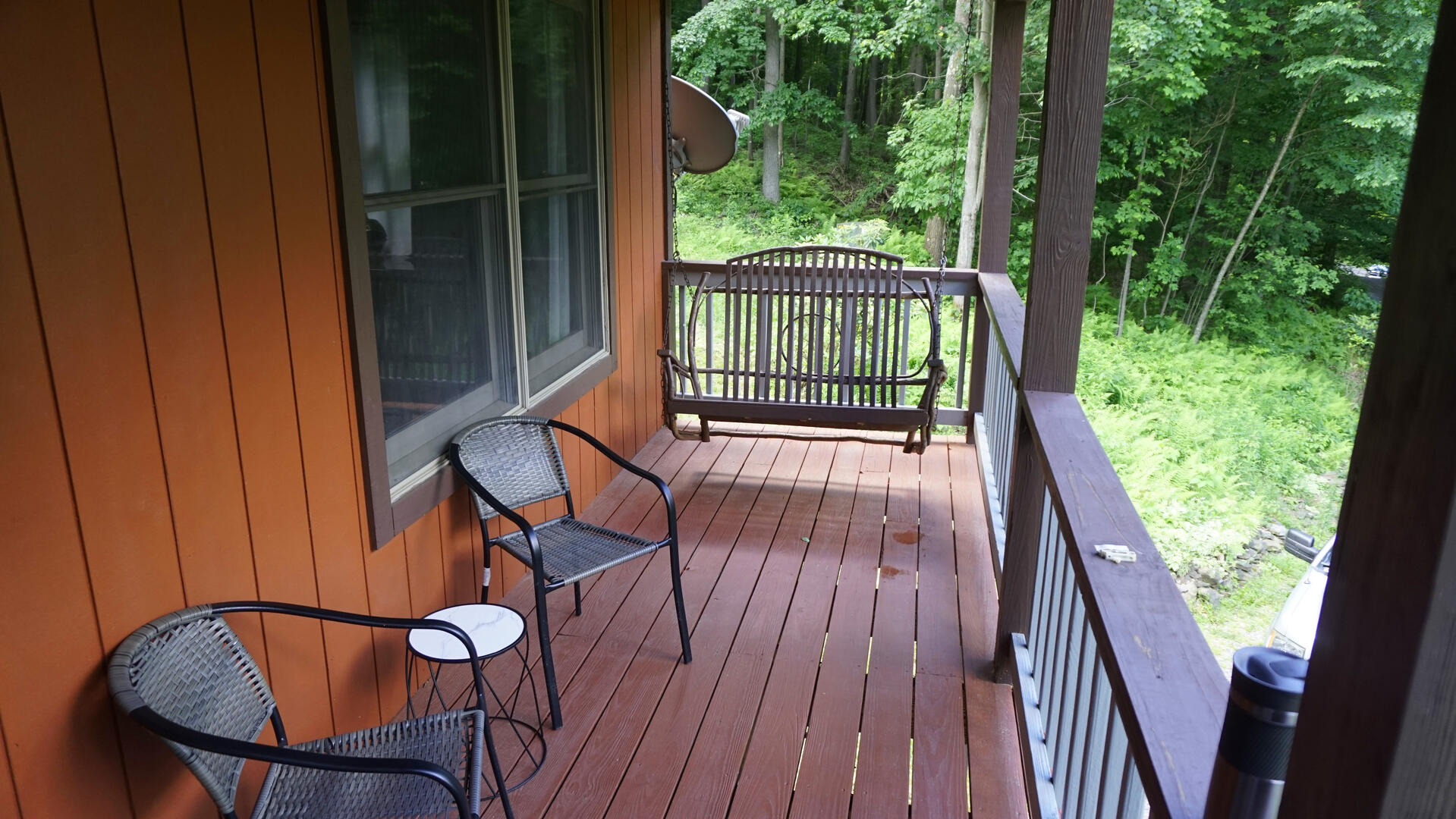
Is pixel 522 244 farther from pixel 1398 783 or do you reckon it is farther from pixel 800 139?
pixel 800 139

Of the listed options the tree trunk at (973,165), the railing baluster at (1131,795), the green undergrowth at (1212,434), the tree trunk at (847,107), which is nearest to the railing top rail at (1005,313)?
the railing baluster at (1131,795)

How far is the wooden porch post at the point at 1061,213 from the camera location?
7.63 ft

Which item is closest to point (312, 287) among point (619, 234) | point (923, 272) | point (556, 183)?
point (556, 183)

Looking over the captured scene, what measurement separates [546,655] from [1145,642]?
1573mm

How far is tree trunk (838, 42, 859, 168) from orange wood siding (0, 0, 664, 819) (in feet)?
50.2

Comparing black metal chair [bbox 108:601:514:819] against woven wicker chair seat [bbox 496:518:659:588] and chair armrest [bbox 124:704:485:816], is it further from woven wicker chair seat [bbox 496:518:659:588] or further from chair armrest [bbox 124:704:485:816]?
woven wicker chair seat [bbox 496:518:659:588]

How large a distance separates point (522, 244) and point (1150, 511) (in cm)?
851

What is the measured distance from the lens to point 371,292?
2516mm

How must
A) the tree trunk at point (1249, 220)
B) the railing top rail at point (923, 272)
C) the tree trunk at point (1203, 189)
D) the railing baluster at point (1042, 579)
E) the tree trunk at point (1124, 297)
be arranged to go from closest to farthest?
the railing baluster at point (1042, 579), the railing top rail at point (923, 272), the tree trunk at point (1249, 220), the tree trunk at point (1203, 189), the tree trunk at point (1124, 297)

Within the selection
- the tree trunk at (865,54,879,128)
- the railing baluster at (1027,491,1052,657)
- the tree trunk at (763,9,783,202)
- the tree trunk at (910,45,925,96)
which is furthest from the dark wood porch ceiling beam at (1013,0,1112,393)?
the tree trunk at (865,54,879,128)

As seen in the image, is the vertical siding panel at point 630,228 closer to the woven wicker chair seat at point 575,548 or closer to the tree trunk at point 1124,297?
the woven wicker chair seat at point 575,548

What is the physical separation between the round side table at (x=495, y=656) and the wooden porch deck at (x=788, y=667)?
0.05m

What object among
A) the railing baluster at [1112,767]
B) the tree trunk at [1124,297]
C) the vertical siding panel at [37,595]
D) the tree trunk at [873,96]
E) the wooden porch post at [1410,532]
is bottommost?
the tree trunk at [1124,297]

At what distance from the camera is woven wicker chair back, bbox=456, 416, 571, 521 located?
2992 millimetres
